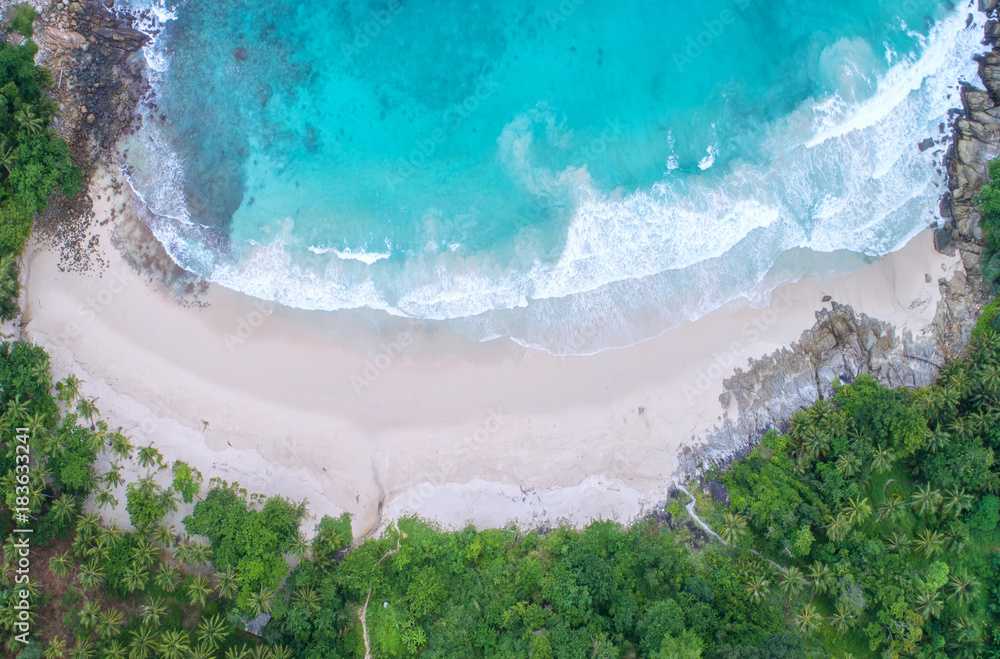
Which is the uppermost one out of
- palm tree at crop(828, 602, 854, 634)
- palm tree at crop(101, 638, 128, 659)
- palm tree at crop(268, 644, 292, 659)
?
palm tree at crop(101, 638, 128, 659)

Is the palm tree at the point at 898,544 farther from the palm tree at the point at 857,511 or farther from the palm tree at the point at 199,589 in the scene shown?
the palm tree at the point at 199,589

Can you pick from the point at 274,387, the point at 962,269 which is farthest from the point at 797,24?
the point at 274,387

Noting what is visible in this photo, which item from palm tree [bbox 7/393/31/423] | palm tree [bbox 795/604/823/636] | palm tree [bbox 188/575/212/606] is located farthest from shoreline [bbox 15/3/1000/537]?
palm tree [bbox 795/604/823/636]

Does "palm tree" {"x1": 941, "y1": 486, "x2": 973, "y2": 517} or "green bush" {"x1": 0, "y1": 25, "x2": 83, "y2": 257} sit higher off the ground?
"green bush" {"x1": 0, "y1": 25, "x2": 83, "y2": 257}

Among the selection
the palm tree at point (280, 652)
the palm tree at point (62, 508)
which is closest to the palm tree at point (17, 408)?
the palm tree at point (62, 508)

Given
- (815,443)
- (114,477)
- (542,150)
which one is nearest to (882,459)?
(815,443)

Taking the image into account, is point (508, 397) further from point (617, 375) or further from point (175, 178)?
point (175, 178)

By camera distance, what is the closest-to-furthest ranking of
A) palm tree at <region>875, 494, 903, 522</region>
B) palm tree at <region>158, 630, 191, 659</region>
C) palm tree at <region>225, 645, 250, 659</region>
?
palm tree at <region>158, 630, 191, 659</region> → palm tree at <region>225, 645, 250, 659</region> → palm tree at <region>875, 494, 903, 522</region>

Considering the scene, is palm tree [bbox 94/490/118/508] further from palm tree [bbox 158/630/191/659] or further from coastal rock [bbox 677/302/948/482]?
coastal rock [bbox 677/302/948/482]
